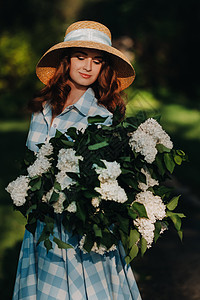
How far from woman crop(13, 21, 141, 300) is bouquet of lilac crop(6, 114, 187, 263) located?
0.17 m

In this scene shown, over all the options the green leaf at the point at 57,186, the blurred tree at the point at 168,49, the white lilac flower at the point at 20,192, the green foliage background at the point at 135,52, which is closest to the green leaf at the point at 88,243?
the green leaf at the point at 57,186

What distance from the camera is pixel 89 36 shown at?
3.26 metres

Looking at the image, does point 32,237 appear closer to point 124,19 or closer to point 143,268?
point 143,268

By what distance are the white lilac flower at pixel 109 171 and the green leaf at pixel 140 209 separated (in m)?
0.23

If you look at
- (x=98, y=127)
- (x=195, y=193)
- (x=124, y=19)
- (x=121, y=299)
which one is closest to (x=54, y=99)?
(x=98, y=127)

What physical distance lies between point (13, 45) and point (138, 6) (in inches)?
186

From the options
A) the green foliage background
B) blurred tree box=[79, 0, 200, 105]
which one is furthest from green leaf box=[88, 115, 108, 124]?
blurred tree box=[79, 0, 200, 105]

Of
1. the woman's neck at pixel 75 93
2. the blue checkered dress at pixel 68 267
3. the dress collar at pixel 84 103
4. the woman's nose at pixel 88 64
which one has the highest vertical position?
the woman's nose at pixel 88 64

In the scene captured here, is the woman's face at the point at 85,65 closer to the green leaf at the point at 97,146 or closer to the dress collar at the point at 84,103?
the dress collar at the point at 84,103

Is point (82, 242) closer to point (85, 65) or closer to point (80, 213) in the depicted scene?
point (80, 213)

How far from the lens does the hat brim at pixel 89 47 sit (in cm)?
318

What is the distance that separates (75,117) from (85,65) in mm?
347

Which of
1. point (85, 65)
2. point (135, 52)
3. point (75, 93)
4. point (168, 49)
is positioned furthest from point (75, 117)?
point (168, 49)

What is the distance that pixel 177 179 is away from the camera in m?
8.49
